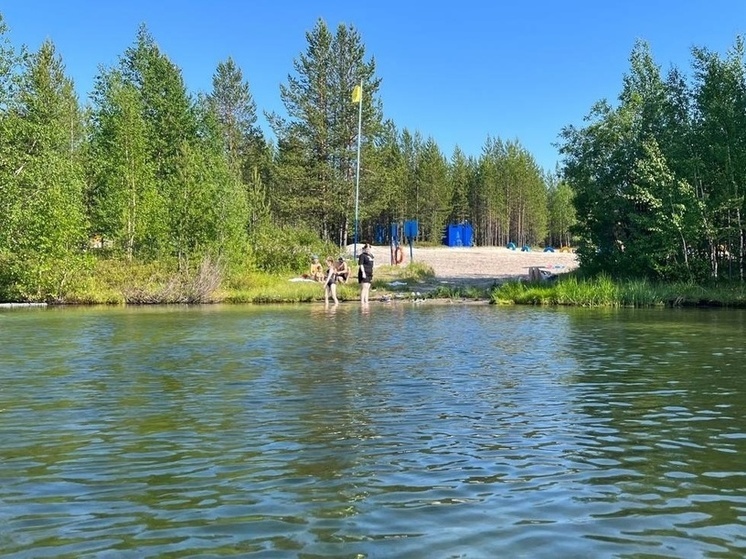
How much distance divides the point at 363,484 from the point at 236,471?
1087 mm

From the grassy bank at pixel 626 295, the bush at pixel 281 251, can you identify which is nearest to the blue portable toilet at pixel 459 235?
the bush at pixel 281 251

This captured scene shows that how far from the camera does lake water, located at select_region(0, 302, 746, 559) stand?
4637mm

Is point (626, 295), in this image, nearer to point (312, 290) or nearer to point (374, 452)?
point (312, 290)

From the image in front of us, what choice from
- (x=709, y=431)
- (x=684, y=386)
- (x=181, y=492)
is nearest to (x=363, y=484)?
(x=181, y=492)

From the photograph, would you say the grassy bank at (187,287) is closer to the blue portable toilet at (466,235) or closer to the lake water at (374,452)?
the lake water at (374,452)

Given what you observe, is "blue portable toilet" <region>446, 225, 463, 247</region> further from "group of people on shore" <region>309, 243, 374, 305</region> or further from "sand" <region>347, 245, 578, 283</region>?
"group of people on shore" <region>309, 243, 374, 305</region>

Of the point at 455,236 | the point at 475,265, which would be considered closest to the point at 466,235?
the point at 455,236

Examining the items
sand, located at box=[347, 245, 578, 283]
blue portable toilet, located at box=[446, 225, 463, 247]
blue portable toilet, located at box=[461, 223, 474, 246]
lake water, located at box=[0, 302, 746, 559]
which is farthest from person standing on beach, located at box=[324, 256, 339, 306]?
blue portable toilet, located at box=[461, 223, 474, 246]

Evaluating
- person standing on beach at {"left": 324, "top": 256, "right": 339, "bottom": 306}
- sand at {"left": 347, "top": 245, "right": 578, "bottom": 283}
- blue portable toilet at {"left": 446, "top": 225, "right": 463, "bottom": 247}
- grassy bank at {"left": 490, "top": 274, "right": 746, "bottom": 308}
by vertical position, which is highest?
blue portable toilet at {"left": 446, "top": 225, "right": 463, "bottom": 247}

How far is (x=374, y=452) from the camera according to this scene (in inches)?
263

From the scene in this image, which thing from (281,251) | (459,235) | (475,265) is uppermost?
(459,235)

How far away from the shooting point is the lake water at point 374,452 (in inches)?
183

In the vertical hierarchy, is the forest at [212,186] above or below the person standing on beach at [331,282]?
above

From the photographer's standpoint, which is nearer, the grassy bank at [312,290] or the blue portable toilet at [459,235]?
the grassy bank at [312,290]
